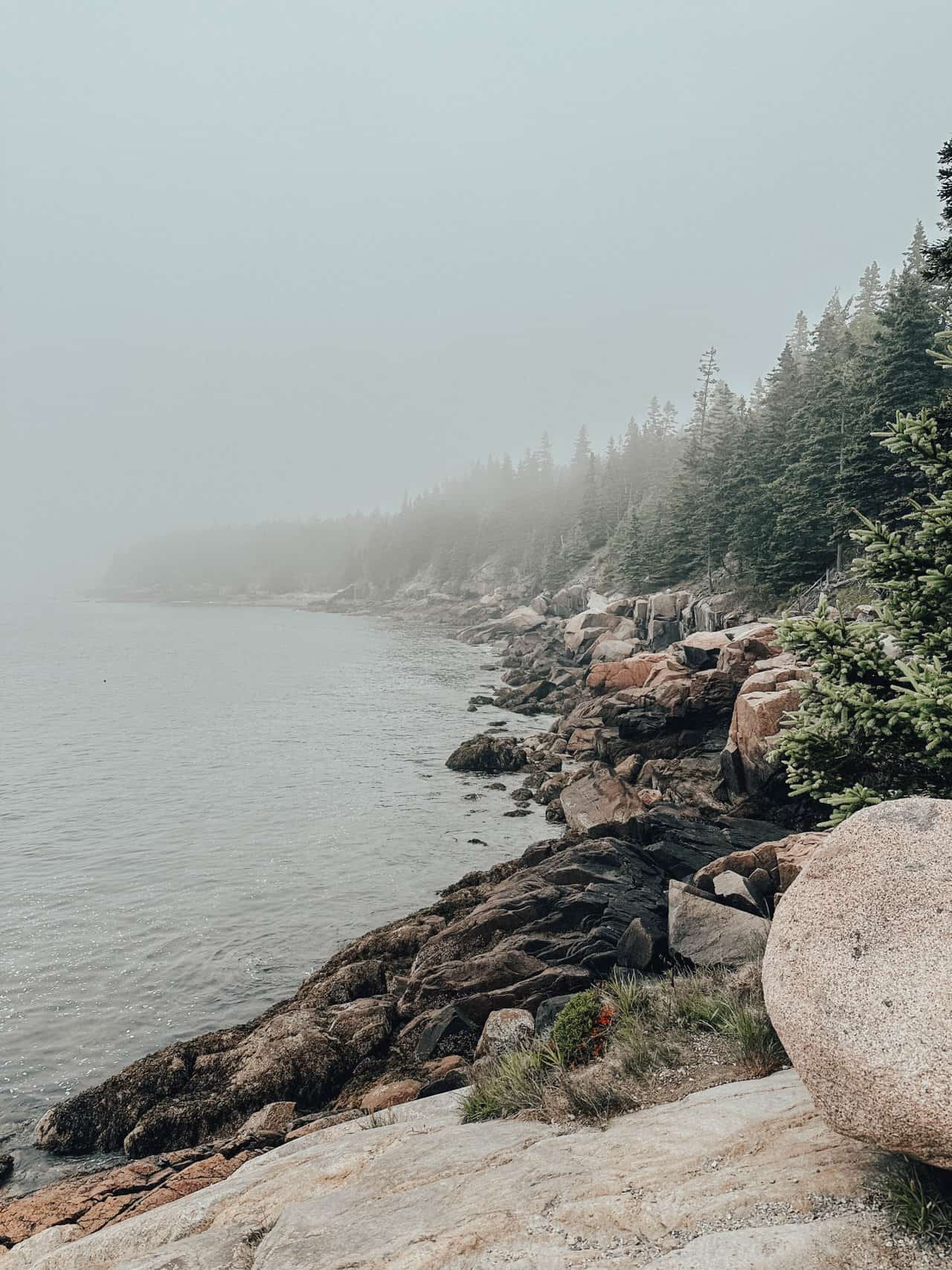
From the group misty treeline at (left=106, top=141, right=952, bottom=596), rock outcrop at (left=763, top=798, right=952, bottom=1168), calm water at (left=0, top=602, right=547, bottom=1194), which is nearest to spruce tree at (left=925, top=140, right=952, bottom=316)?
misty treeline at (left=106, top=141, right=952, bottom=596)

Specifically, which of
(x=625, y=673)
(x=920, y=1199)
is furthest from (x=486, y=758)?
(x=920, y=1199)

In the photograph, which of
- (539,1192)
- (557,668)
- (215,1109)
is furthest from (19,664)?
(539,1192)

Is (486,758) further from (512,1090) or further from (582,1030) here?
(512,1090)

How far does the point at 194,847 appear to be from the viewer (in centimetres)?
2311

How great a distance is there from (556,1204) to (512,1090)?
2.66 metres

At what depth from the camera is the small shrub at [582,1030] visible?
7.71 m

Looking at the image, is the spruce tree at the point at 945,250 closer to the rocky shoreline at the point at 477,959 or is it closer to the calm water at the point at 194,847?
the rocky shoreline at the point at 477,959

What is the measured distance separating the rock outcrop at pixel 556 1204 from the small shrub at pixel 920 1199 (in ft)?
0.51

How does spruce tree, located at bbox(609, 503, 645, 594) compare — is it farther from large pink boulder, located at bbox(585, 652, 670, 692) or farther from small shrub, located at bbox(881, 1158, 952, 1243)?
small shrub, located at bbox(881, 1158, 952, 1243)

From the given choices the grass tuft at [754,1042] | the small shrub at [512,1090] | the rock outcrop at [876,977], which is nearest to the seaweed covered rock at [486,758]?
the small shrub at [512,1090]

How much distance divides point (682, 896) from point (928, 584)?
7.35m

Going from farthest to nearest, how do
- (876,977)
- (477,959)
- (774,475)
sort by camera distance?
(774,475)
(477,959)
(876,977)

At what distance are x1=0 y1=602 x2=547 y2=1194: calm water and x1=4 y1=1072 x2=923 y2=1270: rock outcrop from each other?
6.91 meters

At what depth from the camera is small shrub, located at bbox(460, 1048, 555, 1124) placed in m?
7.21
